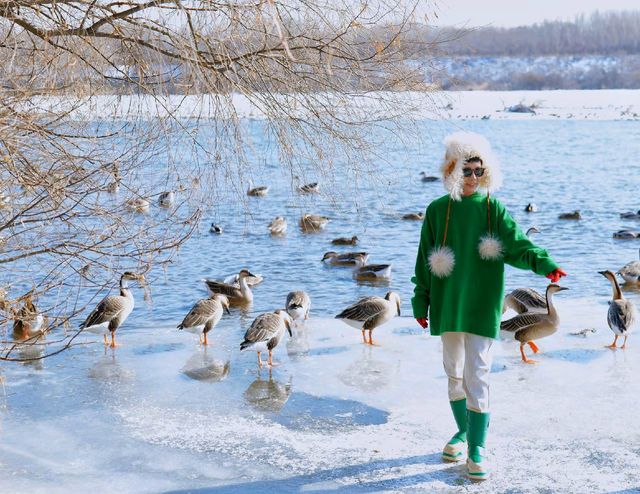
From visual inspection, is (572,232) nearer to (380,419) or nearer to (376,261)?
(376,261)

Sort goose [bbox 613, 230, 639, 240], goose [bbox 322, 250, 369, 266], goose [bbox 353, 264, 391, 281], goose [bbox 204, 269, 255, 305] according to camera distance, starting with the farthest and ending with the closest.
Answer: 1. goose [bbox 613, 230, 639, 240]
2. goose [bbox 322, 250, 369, 266]
3. goose [bbox 353, 264, 391, 281]
4. goose [bbox 204, 269, 255, 305]

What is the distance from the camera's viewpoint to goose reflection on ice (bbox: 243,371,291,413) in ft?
20.4

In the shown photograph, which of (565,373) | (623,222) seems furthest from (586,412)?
(623,222)

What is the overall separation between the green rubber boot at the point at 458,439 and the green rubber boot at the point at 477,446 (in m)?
0.20

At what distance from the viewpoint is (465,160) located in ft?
16.3

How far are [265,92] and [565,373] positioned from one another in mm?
3319

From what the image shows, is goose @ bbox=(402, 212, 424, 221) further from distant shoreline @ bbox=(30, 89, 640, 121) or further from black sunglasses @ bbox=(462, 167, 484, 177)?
black sunglasses @ bbox=(462, 167, 484, 177)

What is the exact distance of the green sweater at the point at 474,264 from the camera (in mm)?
4863

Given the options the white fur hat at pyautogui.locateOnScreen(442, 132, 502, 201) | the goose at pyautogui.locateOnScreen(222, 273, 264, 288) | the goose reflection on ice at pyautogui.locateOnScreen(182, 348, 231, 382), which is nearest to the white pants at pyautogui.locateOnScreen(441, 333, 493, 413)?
the white fur hat at pyautogui.locateOnScreen(442, 132, 502, 201)

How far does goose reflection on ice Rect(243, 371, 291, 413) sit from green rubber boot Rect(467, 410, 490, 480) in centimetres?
162

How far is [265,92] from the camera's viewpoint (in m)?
5.29

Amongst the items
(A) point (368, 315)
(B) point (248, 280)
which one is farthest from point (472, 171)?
(B) point (248, 280)

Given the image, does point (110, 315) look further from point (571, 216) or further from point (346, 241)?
point (571, 216)

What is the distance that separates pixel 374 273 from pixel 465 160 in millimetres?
7348
